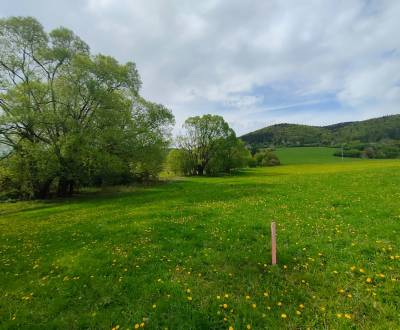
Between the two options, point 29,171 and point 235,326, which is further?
point 29,171

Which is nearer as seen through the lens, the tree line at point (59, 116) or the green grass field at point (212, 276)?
the green grass field at point (212, 276)

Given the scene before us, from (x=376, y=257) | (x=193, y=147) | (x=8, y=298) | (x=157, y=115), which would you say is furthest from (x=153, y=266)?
(x=193, y=147)

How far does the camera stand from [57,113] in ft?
84.7

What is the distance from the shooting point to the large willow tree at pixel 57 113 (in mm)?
24719

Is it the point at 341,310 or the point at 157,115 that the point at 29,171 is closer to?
the point at 157,115

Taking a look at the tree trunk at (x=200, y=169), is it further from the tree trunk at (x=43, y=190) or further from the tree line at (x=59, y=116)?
the tree trunk at (x=43, y=190)

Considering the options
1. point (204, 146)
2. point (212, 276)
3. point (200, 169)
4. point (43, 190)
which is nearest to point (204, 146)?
point (204, 146)

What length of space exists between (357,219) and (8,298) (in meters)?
13.1

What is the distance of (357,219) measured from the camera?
33.6ft

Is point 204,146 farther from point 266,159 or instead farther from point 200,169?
point 266,159

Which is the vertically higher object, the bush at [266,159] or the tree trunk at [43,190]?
the bush at [266,159]

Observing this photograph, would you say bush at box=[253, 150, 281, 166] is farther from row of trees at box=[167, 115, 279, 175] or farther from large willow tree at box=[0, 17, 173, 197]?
large willow tree at box=[0, 17, 173, 197]

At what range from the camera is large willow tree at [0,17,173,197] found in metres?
24.7

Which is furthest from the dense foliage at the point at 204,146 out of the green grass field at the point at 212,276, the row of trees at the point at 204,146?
the green grass field at the point at 212,276
